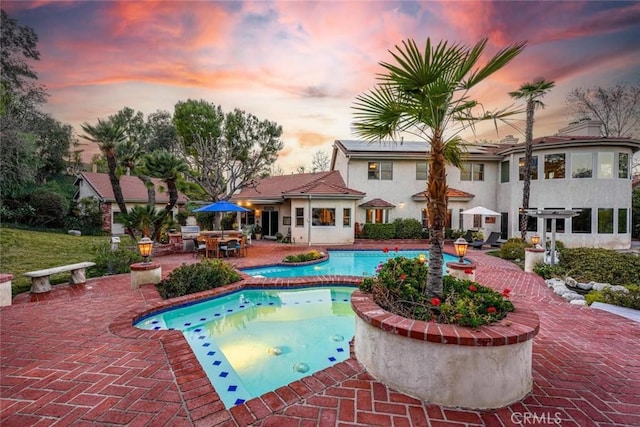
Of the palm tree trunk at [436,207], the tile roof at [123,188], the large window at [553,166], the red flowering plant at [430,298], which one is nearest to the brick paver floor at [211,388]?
the red flowering plant at [430,298]

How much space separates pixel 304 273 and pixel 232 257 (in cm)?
440

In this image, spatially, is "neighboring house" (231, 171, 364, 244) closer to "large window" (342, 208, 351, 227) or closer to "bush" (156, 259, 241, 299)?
"large window" (342, 208, 351, 227)

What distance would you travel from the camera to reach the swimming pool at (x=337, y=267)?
11.1 m

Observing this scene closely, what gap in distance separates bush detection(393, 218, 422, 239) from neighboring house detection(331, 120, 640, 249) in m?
1.03

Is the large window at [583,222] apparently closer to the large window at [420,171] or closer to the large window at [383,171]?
the large window at [420,171]

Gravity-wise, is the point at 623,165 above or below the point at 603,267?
above

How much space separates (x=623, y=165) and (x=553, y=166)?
3597 mm

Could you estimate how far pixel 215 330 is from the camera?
6.07m

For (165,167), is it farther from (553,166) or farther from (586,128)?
(586,128)

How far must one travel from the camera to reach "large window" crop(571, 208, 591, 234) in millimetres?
16594

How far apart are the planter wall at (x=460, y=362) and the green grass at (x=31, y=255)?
9.44 meters

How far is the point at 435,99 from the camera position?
3.95m

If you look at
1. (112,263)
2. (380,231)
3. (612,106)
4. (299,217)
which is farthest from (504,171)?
(112,263)

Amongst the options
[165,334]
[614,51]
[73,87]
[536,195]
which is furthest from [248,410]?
[536,195]
